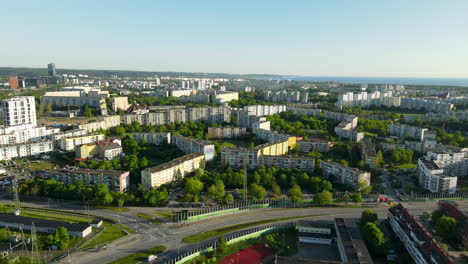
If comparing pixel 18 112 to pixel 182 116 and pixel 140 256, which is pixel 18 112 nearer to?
pixel 182 116

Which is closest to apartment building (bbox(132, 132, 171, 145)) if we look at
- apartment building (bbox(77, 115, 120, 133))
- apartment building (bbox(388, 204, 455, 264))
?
apartment building (bbox(77, 115, 120, 133))

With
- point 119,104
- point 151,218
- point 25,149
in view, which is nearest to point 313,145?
point 151,218

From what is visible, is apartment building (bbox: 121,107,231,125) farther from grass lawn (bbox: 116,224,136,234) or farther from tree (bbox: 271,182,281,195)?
grass lawn (bbox: 116,224,136,234)

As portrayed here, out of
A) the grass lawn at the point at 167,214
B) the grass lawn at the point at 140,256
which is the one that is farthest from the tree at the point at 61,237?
the grass lawn at the point at 167,214

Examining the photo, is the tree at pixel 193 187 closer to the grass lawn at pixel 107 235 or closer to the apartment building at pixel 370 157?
the grass lawn at pixel 107 235

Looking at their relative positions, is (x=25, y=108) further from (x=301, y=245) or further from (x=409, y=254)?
(x=409, y=254)
